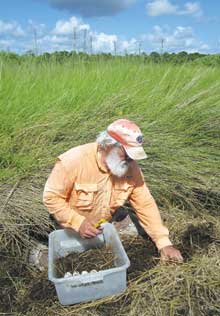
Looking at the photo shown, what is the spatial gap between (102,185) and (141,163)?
84 cm

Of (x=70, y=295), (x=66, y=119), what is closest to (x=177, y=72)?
(x=66, y=119)

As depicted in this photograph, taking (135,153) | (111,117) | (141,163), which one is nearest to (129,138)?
(135,153)

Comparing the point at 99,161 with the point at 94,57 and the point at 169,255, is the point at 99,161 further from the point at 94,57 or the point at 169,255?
the point at 94,57

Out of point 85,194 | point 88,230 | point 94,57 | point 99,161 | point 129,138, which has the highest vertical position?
point 94,57

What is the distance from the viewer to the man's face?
2160mm

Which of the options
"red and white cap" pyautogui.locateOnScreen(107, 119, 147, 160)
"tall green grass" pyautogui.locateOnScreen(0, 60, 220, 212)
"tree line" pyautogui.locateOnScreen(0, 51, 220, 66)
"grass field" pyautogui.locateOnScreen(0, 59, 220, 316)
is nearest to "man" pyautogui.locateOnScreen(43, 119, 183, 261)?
"red and white cap" pyautogui.locateOnScreen(107, 119, 147, 160)

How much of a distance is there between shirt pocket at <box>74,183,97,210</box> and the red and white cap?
322mm

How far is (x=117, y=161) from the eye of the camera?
218 centimetres

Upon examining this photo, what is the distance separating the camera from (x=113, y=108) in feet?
11.7

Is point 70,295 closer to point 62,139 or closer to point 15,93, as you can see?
point 62,139

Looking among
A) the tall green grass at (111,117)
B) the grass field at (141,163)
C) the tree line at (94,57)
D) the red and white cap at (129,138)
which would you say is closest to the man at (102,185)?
the red and white cap at (129,138)

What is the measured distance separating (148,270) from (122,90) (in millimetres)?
1864

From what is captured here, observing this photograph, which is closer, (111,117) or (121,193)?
(121,193)

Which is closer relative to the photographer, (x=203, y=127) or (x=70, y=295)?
(x=70, y=295)
